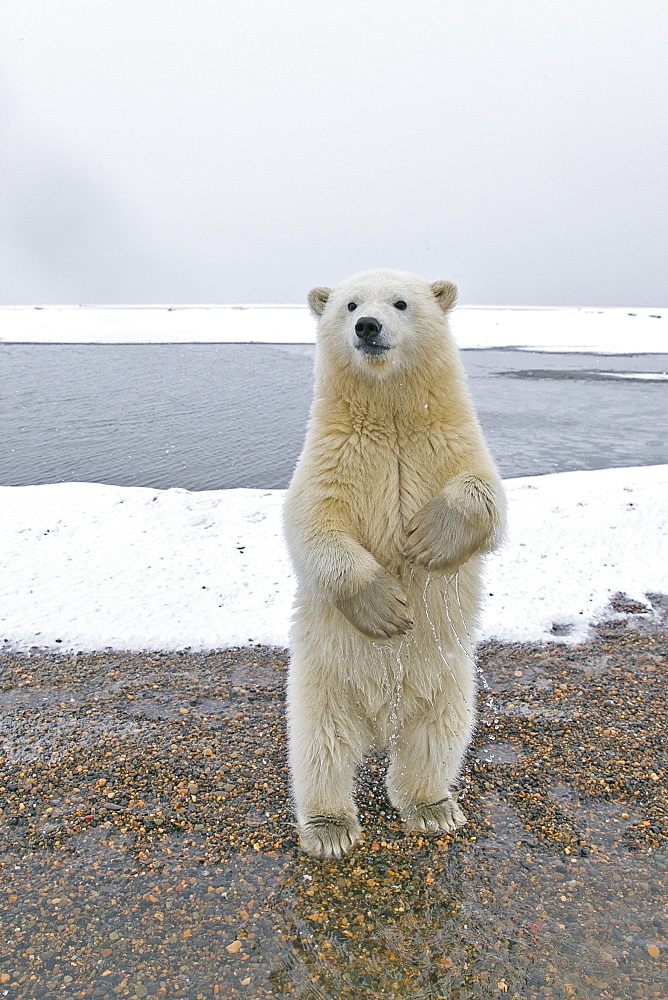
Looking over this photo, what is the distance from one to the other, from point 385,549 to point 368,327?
31.8 inches

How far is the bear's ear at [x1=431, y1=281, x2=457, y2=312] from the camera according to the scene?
9.95 feet

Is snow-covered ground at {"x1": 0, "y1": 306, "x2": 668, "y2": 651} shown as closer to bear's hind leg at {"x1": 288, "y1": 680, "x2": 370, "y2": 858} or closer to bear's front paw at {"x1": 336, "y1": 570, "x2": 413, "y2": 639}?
bear's hind leg at {"x1": 288, "y1": 680, "x2": 370, "y2": 858}

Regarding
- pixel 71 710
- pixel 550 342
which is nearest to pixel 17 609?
pixel 71 710

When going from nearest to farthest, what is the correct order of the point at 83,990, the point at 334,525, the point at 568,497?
the point at 83,990 → the point at 334,525 → the point at 568,497

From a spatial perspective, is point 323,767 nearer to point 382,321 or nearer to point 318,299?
point 382,321

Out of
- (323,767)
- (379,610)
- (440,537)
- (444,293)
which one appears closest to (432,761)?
(323,767)

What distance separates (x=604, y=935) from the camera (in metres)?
2.34

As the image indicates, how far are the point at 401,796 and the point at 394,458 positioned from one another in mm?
1383

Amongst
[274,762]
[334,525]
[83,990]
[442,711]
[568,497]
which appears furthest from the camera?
[568,497]

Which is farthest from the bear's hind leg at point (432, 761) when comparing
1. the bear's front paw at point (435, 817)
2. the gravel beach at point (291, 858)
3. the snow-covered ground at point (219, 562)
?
the snow-covered ground at point (219, 562)

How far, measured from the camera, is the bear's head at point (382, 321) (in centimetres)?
267

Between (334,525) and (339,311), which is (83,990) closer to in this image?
(334,525)

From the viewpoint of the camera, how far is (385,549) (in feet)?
9.03

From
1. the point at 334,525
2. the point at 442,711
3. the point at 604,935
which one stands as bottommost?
the point at 604,935
